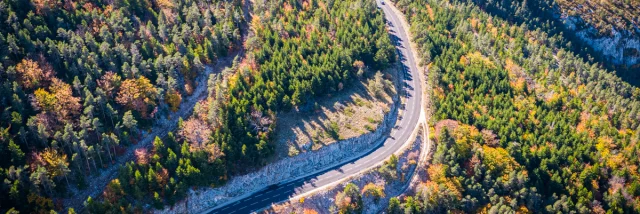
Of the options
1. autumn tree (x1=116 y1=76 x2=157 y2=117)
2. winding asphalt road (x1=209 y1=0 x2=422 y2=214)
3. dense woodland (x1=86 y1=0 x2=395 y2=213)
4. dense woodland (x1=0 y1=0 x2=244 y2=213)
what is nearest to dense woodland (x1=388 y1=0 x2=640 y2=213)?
winding asphalt road (x1=209 y1=0 x2=422 y2=214)

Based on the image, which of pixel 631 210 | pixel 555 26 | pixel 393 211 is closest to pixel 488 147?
pixel 393 211

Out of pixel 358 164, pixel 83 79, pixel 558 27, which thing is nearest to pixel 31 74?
pixel 83 79

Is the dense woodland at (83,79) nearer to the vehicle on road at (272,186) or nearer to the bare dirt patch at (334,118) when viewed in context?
the bare dirt patch at (334,118)

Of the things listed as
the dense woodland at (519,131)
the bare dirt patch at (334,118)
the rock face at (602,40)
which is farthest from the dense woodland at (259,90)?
the rock face at (602,40)

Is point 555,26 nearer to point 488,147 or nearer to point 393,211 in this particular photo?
point 488,147

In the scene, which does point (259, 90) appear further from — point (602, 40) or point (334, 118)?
point (602, 40)

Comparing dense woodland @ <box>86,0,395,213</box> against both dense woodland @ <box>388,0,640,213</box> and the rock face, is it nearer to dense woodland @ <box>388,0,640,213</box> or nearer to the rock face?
dense woodland @ <box>388,0,640,213</box>
